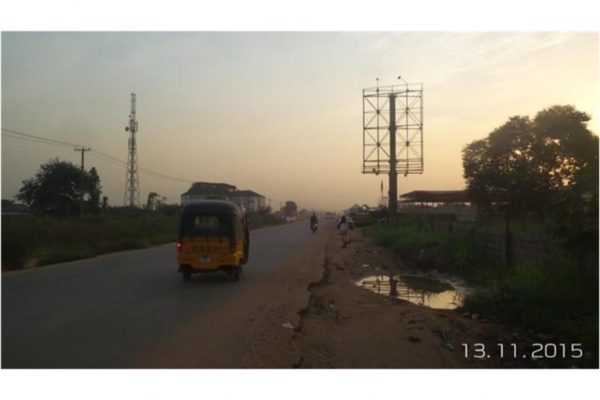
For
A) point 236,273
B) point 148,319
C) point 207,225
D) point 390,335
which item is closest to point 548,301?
point 390,335

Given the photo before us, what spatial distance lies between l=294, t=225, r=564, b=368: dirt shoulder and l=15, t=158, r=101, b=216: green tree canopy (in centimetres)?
5082

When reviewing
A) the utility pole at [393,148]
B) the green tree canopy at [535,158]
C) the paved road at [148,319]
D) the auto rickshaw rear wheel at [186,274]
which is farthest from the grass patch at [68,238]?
the green tree canopy at [535,158]

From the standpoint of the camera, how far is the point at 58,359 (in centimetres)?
675

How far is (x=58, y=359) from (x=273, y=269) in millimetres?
12354

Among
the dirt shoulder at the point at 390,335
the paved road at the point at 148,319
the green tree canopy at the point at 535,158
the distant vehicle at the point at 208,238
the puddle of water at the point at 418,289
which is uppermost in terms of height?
the green tree canopy at the point at 535,158

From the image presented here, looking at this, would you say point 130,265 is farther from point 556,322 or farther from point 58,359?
point 556,322

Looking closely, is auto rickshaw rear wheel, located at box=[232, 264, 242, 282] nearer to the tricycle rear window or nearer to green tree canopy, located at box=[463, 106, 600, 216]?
the tricycle rear window

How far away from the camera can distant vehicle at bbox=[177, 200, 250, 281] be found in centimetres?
1477

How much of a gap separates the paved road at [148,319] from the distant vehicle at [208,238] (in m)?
A: 0.55

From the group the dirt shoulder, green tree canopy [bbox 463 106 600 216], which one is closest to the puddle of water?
the dirt shoulder

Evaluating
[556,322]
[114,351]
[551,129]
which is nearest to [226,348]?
[114,351]

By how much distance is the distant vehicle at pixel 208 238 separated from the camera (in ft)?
48.5

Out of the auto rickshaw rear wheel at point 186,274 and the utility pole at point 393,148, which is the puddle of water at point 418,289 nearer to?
the auto rickshaw rear wheel at point 186,274

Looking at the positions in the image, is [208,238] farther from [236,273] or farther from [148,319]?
[148,319]
